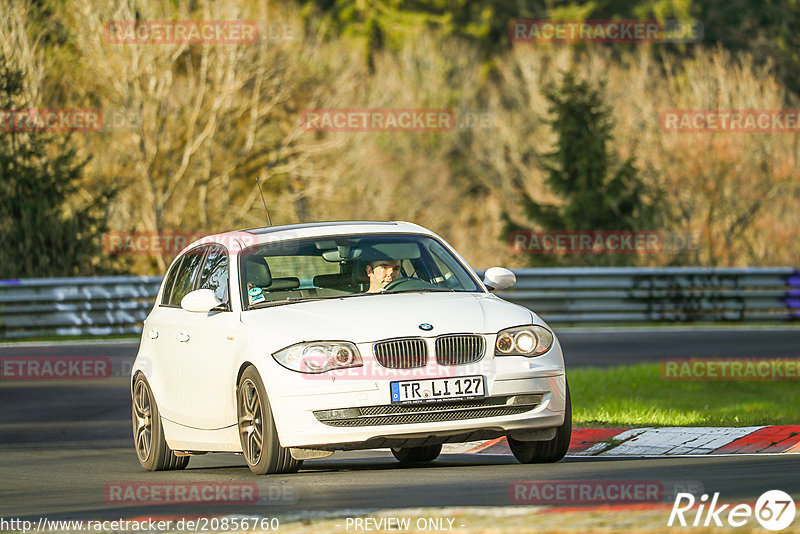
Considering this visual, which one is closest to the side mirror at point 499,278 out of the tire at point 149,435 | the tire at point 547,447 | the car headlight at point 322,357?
the tire at point 547,447

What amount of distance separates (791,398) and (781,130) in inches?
1332

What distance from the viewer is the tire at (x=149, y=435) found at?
11.4m

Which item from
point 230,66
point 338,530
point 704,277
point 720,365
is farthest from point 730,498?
point 230,66

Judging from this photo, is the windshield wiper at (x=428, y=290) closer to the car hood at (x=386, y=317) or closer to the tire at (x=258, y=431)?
the car hood at (x=386, y=317)

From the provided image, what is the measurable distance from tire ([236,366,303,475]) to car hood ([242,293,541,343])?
40cm

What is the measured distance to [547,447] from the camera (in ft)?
33.4

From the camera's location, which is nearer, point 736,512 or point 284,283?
point 736,512

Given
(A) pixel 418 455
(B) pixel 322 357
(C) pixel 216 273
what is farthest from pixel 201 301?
(A) pixel 418 455

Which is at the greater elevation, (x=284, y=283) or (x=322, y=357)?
(x=284, y=283)

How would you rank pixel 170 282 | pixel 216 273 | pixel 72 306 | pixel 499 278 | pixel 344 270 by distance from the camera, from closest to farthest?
pixel 344 270
pixel 499 278
pixel 216 273
pixel 170 282
pixel 72 306

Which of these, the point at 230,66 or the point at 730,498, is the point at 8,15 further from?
the point at 730,498

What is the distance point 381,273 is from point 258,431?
61.2 inches

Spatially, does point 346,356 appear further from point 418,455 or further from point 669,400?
point 669,400

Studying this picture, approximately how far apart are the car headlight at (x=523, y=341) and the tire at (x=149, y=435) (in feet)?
9.79
